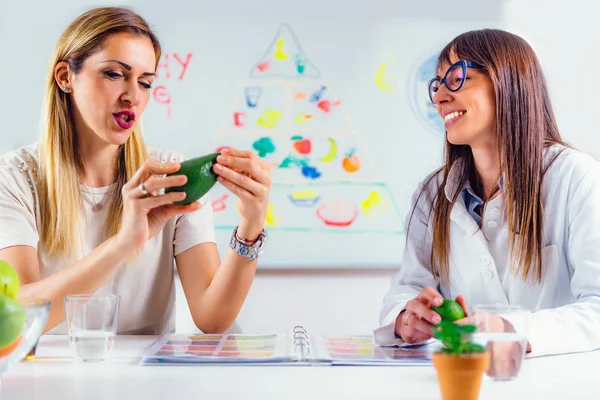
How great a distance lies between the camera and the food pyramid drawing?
2809 mm

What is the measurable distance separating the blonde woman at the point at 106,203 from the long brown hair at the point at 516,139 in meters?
0.48

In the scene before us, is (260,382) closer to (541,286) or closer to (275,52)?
(541,286)

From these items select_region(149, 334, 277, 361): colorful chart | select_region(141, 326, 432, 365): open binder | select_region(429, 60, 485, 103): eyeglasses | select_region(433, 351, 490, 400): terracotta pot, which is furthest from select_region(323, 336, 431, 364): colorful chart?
select_region(429, 60, 485, 103): eyeglasses

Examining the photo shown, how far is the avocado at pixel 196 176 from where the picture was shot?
1409 millimetres

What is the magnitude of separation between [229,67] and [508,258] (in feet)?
5.05

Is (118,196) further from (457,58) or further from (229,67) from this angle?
(229,67)

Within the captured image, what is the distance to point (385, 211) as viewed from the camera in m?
2.82

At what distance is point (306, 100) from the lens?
2.83 m

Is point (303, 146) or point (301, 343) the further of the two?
point (303, 146)

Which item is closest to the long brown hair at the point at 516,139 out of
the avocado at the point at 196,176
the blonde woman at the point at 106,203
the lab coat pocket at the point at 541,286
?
the lab coat pocket at the point at 541,286

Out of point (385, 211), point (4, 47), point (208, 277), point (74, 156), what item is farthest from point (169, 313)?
point (4, 47)

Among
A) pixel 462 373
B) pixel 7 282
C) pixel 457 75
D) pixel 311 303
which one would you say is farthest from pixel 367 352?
pixel 311 303

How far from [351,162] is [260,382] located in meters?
1.82

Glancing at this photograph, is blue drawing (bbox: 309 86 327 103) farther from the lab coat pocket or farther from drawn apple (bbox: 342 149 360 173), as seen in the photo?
the lab coat pocket
